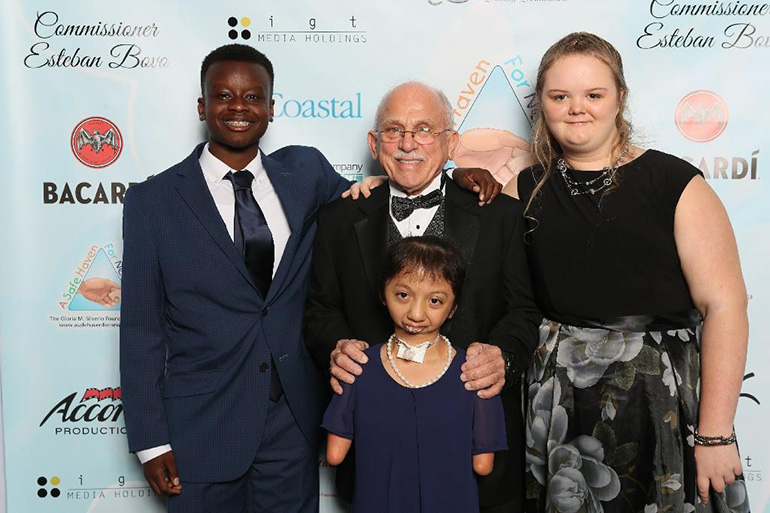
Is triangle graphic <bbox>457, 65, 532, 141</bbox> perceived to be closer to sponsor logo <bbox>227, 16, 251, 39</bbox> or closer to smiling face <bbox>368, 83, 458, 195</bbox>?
smiling face <bbox>368, 83, 458, 195</bbox>

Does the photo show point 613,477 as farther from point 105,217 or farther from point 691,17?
point 105,217

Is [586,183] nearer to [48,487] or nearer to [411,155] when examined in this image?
[411,155]

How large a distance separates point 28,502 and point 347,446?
1559 millimetres

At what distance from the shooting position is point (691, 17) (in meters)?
2.56

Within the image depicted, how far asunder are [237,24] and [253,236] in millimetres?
936

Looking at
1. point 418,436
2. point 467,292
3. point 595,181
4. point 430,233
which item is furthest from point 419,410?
point 595,181

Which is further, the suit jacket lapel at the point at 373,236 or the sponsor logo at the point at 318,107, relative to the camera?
the sponsor logo at the point at 318,107

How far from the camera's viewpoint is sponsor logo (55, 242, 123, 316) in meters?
2.67

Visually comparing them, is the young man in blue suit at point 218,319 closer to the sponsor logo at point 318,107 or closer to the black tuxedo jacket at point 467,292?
the black tuxedo jacket at point 467,292

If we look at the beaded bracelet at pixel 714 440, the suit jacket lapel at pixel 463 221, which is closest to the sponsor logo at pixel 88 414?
the suit jacket lapel at pixel 463 221

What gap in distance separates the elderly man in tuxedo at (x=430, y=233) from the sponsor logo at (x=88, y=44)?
3.51ft

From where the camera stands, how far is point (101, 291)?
2.68 meters

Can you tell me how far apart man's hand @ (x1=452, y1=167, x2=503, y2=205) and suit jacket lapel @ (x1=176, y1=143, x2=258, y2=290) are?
632 mm

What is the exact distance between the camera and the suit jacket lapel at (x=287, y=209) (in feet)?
6.66
